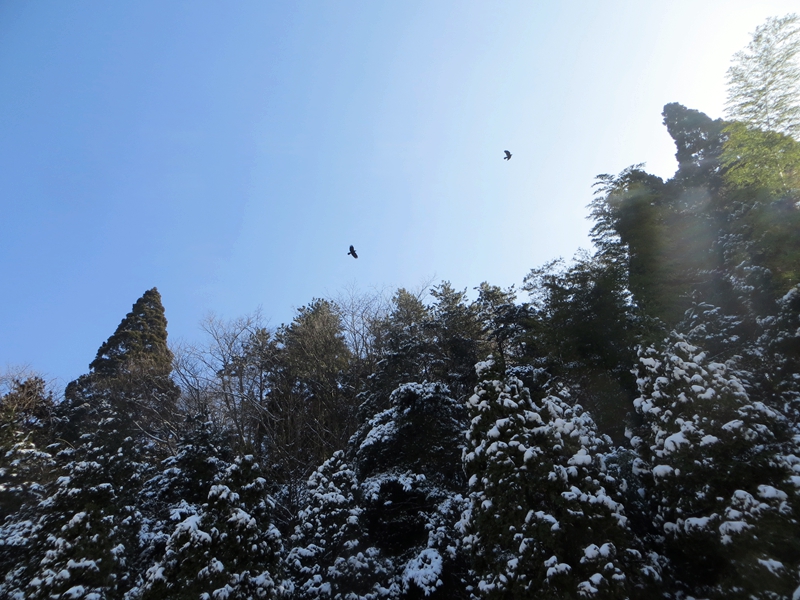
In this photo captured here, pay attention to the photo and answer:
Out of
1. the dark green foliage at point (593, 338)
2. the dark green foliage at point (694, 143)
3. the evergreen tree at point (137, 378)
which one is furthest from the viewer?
the dark green foliage at point (694, 143)

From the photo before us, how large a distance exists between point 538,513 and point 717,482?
300cm

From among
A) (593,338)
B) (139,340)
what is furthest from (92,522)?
(139,340)

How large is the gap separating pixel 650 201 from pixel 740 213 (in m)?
3.51

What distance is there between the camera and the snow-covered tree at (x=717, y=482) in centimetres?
620

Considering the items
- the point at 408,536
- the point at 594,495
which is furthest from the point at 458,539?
the point at 594,495

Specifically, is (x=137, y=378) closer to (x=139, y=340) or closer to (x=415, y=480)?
(x=139, y=340)

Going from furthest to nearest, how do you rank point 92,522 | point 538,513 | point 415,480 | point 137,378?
point 137,378, point 415,480, point 92,522, point 538,513

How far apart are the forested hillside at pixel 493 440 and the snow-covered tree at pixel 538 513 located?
0.03 m

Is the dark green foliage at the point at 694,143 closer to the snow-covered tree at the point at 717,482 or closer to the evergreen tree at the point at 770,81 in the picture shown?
the evergreen tree at the point at 770,81

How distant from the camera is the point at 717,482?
7254 millimetres

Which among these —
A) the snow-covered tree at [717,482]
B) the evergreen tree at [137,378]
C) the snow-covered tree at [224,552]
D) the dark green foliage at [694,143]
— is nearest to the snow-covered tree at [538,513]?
the snow-covered tree at [717,482]

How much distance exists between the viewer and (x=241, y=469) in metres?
10.1

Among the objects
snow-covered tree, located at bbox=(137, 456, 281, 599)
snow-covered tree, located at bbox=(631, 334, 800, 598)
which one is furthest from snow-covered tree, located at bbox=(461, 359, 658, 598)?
snow-covered tree, located at bbox=(137, 456, 281, 599)

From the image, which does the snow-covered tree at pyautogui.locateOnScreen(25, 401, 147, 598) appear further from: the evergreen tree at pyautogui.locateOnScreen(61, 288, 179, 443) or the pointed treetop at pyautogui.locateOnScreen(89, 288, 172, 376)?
the pointed treetop at pyautogui.locateOnScreen(89, 288, 172, 376)
